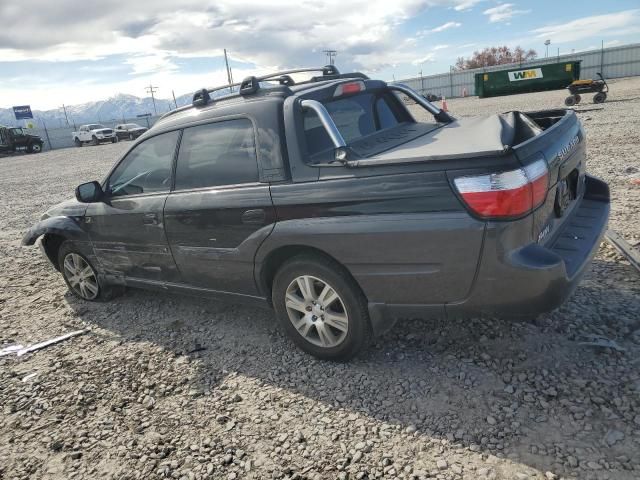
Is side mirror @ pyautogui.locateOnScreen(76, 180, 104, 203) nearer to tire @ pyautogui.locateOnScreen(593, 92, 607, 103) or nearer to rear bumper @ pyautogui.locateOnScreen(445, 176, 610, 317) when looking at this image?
rear bumper @ pyautogui.locateOnScreen(445, 176, 610, 317)

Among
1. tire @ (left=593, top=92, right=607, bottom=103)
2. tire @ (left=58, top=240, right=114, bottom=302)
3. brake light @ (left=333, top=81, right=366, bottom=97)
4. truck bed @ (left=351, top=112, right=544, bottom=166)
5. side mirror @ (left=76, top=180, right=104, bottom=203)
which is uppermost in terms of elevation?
brake light @ (left=333, top=81, right=366, bottom=97)

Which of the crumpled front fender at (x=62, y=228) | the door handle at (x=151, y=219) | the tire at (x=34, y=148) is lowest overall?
the crumpled front fender at (x=62, y=228)

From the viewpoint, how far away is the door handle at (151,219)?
12.5ft

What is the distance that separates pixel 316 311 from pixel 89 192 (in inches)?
97.2

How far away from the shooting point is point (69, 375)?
360 cm

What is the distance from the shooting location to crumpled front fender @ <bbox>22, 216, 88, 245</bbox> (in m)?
4.56

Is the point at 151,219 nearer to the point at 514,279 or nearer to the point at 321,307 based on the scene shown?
the point at 321,307

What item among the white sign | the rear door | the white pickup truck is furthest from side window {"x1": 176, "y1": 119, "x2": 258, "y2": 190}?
the white pickup truck

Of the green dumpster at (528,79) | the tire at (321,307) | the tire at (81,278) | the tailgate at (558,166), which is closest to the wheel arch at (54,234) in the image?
the tire at (81,278)

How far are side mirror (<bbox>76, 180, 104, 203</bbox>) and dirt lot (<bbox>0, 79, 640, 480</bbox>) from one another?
119 cm

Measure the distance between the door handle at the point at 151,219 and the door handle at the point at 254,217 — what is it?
95 centimetres

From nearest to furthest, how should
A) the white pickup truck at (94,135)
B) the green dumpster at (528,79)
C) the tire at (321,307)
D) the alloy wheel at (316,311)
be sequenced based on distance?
the tire at (321,307) < the alloy wheel at (316,311) < the green dumpster at (528,79) < the white pickup truck at (94,135)

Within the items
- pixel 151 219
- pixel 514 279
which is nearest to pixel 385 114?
pixel 514 279

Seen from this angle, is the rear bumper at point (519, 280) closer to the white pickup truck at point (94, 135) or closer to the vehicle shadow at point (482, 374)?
the vehicle shadow at point (482, 374)
